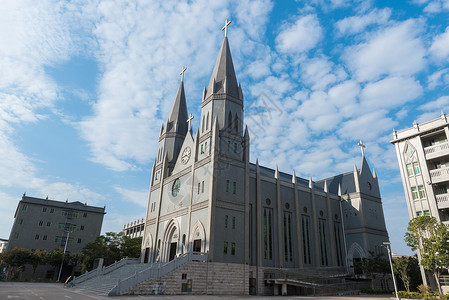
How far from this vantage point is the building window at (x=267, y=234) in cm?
3787

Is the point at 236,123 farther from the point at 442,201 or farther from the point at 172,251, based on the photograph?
the point at 442,201

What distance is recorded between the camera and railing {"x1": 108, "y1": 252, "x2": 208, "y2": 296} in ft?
81.0

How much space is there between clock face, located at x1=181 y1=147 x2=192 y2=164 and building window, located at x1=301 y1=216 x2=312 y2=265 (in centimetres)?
1869

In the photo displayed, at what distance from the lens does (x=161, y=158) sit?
4959cm

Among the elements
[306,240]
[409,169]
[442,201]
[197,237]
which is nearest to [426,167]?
[409,169]

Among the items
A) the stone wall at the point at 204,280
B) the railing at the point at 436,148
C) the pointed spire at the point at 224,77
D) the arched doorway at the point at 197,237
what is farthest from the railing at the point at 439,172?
the arched doorway at the point at 197,237

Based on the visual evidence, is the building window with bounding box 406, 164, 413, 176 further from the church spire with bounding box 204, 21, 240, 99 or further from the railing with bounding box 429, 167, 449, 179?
the church spire with bounding box 204, 21, 240, 99

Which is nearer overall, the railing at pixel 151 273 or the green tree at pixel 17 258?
the railing at pixel 151 273

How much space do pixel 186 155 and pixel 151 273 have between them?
18.8m

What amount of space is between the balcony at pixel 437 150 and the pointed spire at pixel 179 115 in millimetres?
33361

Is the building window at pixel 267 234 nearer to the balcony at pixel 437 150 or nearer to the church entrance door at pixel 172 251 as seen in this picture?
the church entrance door at pixel 172 251

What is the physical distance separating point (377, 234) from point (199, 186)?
31.0 meters

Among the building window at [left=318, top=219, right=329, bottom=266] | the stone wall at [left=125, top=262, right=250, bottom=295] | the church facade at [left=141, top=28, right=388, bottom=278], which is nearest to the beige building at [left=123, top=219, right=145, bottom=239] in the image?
the church facade at [left=141, top=28, right=388, bottom=278]

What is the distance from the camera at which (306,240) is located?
43.3 metres
